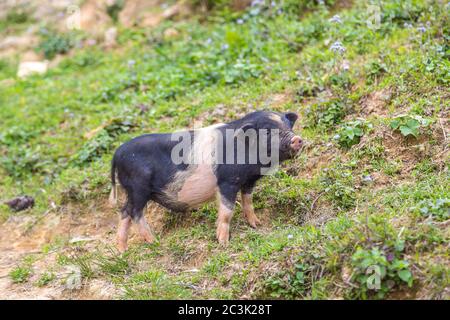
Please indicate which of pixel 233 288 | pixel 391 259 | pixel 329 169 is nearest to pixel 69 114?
pixel 329 169

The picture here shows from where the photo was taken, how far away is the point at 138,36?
36.3 ft

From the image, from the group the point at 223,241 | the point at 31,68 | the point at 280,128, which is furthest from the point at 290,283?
the point at 31,68

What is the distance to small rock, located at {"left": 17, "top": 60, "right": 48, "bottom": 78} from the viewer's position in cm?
1130

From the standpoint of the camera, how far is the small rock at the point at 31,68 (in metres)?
11.3

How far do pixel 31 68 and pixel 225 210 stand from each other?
23.4 feet

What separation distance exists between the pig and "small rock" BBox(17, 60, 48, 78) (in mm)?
6005

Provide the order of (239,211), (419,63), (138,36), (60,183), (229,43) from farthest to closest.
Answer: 1. (138,36)
2. (229,43)
3. (60,183)
4. (419,63)
5. (239,211)

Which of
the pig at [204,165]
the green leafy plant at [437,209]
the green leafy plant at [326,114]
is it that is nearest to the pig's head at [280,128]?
the pig at [204,165]

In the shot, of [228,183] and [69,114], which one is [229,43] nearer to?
[69,114]

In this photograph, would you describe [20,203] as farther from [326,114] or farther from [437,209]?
[437,209]

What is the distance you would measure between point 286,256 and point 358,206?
1014 mm

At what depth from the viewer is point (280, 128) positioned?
577 centimetres

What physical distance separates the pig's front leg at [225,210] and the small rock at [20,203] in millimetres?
2984

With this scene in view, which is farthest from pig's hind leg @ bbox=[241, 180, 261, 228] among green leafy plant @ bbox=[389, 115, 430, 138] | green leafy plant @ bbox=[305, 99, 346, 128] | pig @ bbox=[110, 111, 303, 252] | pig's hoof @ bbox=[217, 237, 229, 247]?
green leafy plant @ bbox=[389, 115, 430, 138]
